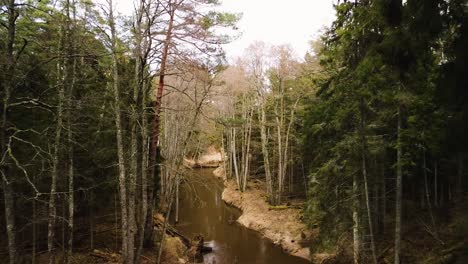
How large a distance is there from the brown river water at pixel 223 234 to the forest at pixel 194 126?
14 centimetres

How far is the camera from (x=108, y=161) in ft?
38.7

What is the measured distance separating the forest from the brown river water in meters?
0.14

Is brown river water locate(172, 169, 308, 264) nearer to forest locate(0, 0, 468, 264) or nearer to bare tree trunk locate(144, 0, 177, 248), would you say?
forest locate(0, 0, 468, 264)

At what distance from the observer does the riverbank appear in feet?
46.6

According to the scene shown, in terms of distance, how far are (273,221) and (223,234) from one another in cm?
307

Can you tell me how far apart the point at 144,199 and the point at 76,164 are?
12.5 ft

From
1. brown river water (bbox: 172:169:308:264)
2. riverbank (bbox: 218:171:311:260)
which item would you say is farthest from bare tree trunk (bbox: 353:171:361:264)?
riverbank (bbox: 218:171:311:260)

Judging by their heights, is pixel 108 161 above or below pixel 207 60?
below

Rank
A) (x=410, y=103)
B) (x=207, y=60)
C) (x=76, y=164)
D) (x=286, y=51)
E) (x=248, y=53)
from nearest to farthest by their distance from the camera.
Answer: (x=410, y=103)
(x=207, y=60)
(x=76, y=164)
(x=286, y=51)
(x=248, y=53)

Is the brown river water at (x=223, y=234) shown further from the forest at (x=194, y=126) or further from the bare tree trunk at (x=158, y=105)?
the bare tree trunk at (x=158, y=105)

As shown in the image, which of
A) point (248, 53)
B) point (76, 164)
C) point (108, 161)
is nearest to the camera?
point (76, 164)

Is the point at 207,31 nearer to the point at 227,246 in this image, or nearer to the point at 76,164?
the point at 76,164

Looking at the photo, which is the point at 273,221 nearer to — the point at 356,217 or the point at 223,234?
the point at 223,234

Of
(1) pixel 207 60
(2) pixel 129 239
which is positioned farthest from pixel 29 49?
(2) pixel 129 239
